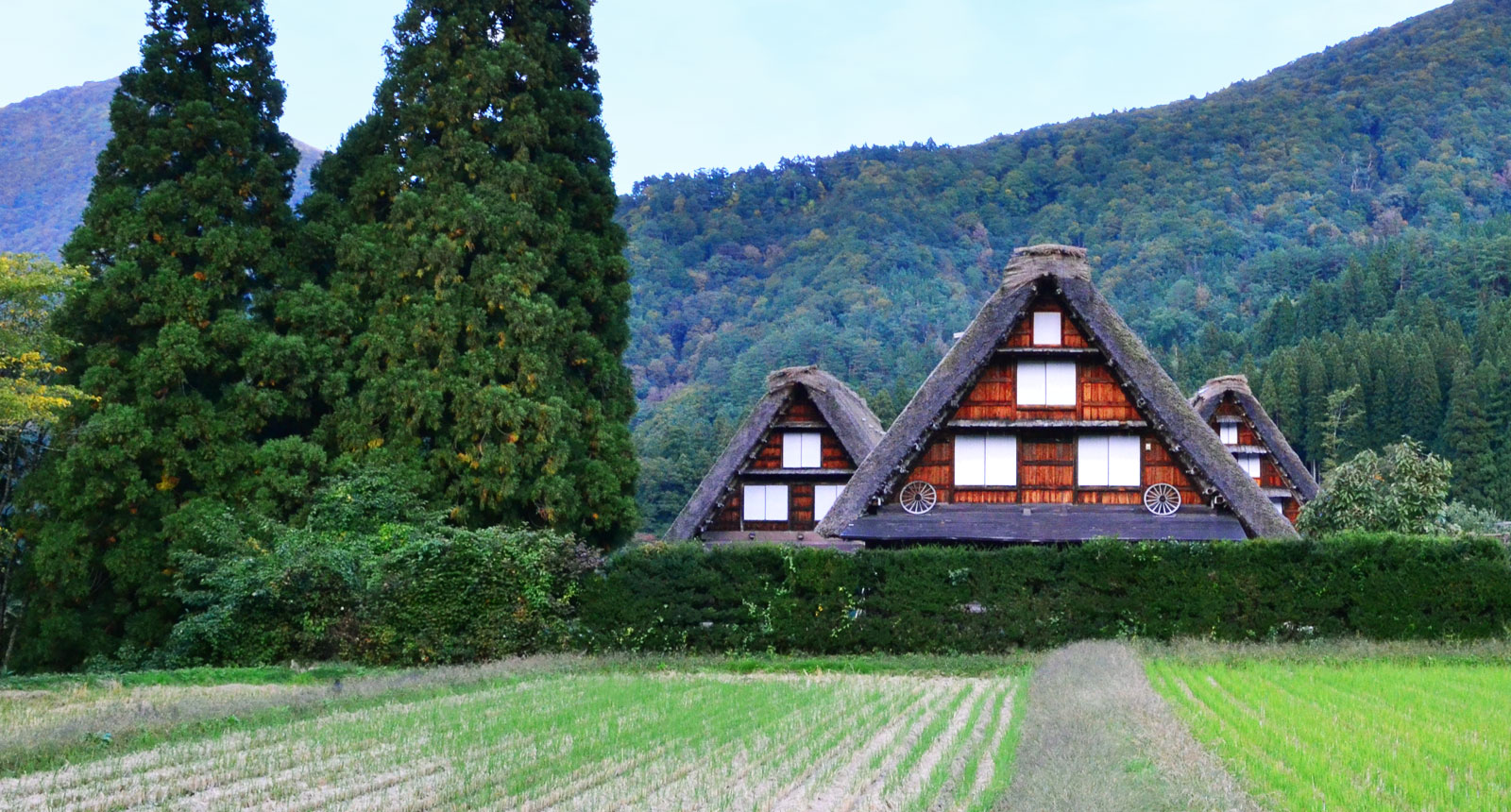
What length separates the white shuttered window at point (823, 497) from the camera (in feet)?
118

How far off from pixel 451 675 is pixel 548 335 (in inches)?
431

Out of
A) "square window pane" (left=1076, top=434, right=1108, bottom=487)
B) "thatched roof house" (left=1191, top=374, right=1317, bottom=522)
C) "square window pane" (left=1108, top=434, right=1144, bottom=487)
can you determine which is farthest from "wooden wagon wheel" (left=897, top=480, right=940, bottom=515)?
"thatched roof house" (left=1191, top=374, right=1317, bottom=522)

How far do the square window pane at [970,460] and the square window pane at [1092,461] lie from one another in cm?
190

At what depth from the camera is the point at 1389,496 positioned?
1505 inches

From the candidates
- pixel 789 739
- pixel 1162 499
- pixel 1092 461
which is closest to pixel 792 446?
pixel 1092 461

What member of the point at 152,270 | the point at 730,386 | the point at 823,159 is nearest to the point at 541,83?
the point at 152,270

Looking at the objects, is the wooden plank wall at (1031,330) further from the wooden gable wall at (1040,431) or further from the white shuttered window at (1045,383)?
the white shuttered window at (1045,383)

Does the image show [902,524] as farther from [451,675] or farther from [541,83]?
[541,83]

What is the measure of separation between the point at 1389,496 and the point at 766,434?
17.7 m

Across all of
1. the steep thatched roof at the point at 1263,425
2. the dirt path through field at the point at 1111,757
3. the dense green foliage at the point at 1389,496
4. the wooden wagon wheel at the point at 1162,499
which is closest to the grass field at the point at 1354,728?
the dirt path through field at the point at 1111,757

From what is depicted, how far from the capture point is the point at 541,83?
31938 millimetres

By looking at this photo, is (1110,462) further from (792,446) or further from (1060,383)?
(792,446)

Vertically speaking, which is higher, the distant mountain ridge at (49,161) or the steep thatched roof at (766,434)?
the distant mountain ridge at (49,161)

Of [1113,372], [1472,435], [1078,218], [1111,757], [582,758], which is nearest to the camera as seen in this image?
[1111,757]
